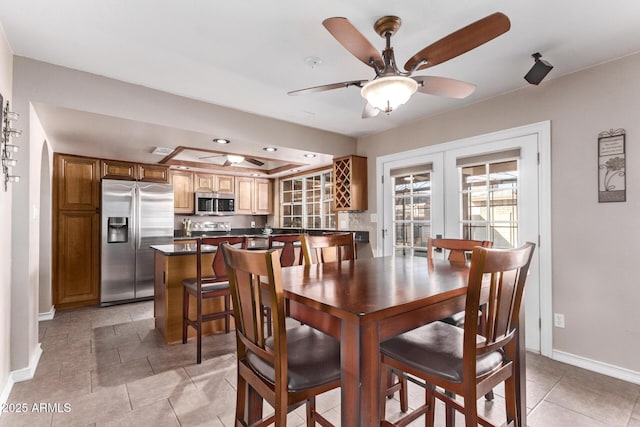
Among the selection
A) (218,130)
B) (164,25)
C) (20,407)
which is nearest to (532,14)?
(164,25)

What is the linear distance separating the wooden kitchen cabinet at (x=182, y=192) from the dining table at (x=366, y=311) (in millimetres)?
4375

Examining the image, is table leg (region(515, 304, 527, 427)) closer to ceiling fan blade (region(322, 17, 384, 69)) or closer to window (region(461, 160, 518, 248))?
ceiling fan blade (region(322, 17, 384, 69))

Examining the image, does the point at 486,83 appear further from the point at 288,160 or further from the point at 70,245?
the point at 70,245

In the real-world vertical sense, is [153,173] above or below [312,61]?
below

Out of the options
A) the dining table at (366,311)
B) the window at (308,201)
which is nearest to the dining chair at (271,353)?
the dining table at (366,311)

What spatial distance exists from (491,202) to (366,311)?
2.63 meters

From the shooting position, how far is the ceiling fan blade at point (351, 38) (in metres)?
1.42

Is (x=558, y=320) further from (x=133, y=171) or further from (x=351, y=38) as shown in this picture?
(x=133, y=171)

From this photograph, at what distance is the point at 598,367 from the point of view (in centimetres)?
242

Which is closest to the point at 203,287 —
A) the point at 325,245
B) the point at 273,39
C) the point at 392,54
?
the point at 325,245

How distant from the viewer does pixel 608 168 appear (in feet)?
7.83

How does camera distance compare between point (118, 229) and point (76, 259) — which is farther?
point (118, 229)

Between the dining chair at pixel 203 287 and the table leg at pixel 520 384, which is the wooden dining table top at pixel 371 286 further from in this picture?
the dining chair at pixel 203 287

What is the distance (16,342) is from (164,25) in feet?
7.78
